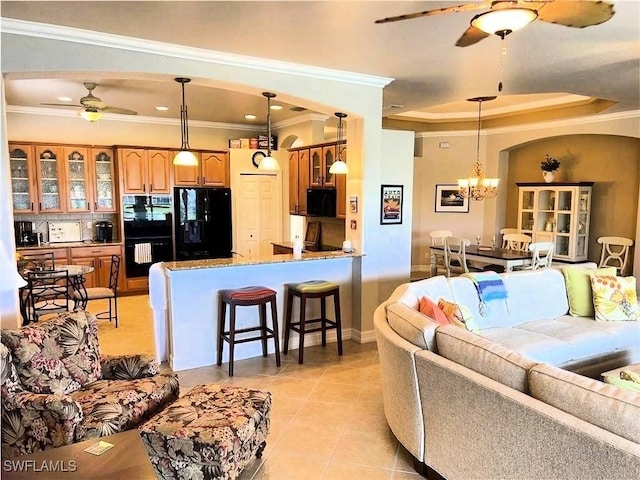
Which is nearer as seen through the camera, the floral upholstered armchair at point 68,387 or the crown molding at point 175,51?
the floral upholstered armchair at point 68,387

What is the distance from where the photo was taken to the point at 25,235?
6539mm

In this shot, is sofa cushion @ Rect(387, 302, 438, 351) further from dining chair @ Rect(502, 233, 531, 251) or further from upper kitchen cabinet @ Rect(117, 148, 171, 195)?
upper kitchen cabinet @ Rect(117, 148, 171, 195)

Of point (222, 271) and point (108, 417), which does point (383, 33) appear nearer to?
point (222, 271)

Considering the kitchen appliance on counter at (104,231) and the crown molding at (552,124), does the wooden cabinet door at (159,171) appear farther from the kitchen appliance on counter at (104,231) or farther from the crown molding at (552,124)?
the crown molding at (552,124)

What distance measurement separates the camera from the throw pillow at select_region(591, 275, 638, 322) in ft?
12.7

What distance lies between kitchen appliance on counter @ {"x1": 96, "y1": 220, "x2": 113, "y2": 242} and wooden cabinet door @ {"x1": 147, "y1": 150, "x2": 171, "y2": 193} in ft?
2.82

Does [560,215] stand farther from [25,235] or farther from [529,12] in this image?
[25,235]

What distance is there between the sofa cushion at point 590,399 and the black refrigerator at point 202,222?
614 cm

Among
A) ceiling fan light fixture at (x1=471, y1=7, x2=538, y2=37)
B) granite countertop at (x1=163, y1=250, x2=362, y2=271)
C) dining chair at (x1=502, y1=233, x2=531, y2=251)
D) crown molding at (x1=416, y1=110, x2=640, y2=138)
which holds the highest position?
crown molding at (x1=416, y1=110, x2=640, y2=138)

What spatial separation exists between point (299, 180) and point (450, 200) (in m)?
3.56

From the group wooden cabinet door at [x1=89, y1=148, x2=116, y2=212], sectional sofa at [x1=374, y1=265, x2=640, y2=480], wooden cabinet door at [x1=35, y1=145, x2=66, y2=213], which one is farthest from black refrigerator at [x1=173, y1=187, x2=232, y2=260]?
sectional sofa at [x1=374, y1=265, x2=640, y2=480]

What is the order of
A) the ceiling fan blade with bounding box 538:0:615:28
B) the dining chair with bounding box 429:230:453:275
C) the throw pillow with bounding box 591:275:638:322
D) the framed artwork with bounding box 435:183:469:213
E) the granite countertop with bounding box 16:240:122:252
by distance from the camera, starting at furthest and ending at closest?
1. the framed artwork with bounding box 435:183:469:213
2. the dining chair with bounding box 429:230:453:275
3. the granite countertop with bounding box 16:240:122:252
4. the throw pillow with bounding box 591:275:638:322
5. the ceiling fan blade with bounding box 538:0:615:28

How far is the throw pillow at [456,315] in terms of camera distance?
3.09 meters

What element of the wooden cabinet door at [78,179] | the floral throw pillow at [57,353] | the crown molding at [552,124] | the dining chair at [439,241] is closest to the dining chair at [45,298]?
the wooden cabinet door at [78,179]
